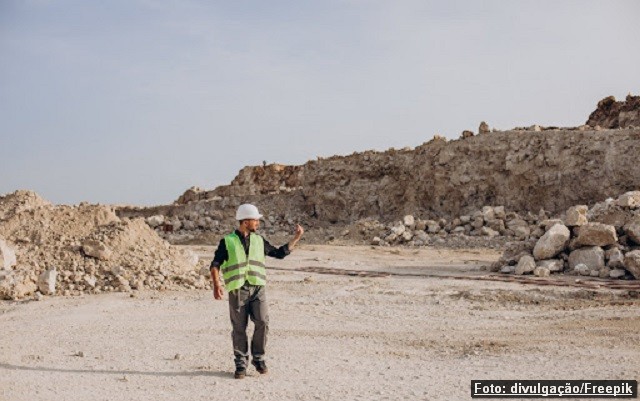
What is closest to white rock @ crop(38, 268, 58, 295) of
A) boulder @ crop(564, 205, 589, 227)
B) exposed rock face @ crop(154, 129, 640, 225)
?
boulder @ crop(564, 205, 589, 227)

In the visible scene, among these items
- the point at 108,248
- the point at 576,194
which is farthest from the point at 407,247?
the point at 108,248

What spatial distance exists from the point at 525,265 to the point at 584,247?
1.23m

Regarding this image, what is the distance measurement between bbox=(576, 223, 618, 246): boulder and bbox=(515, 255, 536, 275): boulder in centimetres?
102

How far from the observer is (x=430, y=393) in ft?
15.8

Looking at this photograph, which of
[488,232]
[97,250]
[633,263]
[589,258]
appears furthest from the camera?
[488,232]

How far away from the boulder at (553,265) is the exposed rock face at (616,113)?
1910cm

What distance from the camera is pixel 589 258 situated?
1208cm

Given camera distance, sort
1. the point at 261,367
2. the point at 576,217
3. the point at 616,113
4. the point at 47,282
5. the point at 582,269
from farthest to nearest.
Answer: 1. the point at 616,113
2. the point at 576,217
3. the point at 582,269
4. the point at 47,282
5. the point at 261,367

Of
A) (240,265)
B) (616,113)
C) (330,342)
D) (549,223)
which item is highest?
(616,113)

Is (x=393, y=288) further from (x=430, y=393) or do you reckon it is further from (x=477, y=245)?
(x=477, y=245)

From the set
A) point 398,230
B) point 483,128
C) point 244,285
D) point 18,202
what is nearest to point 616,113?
point 483,128

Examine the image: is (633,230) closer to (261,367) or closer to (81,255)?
(261,367)

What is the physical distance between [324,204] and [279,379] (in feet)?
79.2

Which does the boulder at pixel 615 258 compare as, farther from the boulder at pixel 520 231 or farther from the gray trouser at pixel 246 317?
the gray trouser at pixel 246 317
